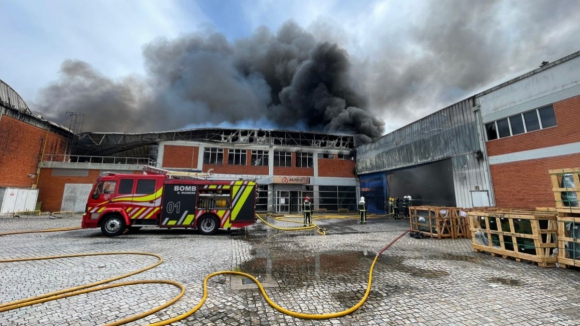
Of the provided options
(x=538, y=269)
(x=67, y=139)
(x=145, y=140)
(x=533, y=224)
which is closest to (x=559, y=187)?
(x=533, y=224)

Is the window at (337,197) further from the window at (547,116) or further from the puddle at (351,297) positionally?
the puddle at (351,297)

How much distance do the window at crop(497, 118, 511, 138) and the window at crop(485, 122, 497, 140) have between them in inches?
9.5

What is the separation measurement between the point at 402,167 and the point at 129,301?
64.5 ft

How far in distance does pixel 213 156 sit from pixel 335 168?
13.6 m

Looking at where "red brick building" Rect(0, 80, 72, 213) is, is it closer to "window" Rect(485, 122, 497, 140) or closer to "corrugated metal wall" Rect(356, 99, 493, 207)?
"corrugated metal wall" Rect(356, 99, 493, 207)

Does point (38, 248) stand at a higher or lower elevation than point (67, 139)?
lower

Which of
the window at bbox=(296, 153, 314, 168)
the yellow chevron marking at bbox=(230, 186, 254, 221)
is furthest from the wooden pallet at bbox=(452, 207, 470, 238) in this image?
the window at bbox=(296, 153, 314, 168)

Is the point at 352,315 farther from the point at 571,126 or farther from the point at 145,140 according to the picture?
the point at 145,140

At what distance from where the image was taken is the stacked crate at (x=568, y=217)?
5.10 metres

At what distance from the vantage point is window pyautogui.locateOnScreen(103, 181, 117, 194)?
9.34 metres

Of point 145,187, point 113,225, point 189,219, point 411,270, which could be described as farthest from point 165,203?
point 411,270

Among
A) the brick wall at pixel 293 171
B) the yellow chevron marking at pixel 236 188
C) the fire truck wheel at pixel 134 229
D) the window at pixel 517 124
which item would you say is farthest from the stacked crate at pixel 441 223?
the brick wall at pixel 293 171

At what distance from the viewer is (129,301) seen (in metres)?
3.51

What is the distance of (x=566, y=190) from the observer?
215 inches
